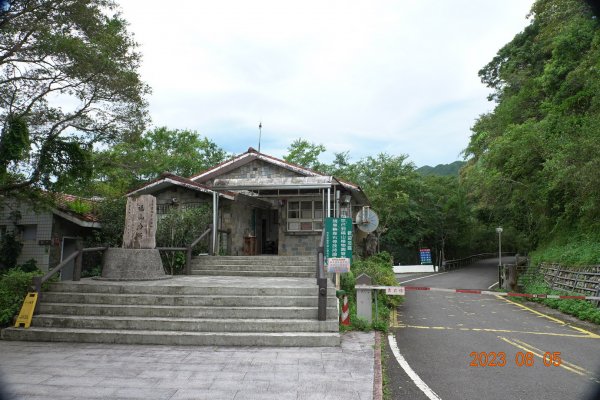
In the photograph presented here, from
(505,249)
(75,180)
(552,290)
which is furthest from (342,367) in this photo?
(505,249)

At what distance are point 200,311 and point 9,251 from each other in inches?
414

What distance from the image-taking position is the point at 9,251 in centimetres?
1411

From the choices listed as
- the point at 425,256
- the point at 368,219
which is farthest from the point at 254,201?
the point at 425,256

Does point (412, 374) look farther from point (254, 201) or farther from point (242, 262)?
point (254, 201)

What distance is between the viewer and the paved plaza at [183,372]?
4.69m

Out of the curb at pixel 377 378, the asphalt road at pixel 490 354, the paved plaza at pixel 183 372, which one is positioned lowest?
the asphalt road at pixel 490 354

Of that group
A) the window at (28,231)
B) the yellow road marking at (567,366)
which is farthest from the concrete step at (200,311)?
the window at (28,231)

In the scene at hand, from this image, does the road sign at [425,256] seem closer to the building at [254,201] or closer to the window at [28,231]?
the building at [254,201]

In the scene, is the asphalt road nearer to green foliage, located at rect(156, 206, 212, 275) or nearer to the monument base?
the monument base

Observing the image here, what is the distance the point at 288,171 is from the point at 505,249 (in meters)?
53.3

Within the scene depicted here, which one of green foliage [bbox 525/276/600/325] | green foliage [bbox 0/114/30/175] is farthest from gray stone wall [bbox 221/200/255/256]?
green foliage [bbox 525/276/600/325]

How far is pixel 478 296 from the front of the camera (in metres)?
17.1

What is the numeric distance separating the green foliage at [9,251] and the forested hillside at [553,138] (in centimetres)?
1877

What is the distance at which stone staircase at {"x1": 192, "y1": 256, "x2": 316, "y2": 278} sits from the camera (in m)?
11.8
